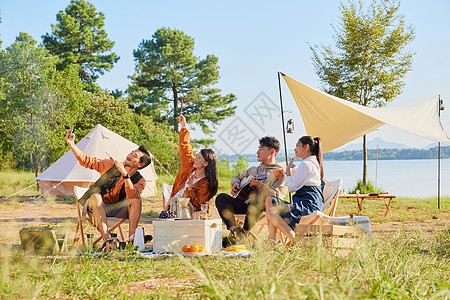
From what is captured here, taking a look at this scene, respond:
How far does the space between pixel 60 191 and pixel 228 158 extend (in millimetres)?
6668

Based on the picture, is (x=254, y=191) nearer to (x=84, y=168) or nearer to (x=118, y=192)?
(x=118, y=192)

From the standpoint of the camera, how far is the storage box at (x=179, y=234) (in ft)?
11.2

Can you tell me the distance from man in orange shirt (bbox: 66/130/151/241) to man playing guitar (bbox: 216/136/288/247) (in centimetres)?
67

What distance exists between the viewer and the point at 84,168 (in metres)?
7.86

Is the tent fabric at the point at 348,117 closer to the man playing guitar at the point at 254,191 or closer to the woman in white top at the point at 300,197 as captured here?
the man playing guitar at the point at 254,191

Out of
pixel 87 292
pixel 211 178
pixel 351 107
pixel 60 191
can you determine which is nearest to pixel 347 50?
pixel 351 107

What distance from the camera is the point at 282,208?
3.47m

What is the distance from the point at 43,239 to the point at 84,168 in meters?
4.48

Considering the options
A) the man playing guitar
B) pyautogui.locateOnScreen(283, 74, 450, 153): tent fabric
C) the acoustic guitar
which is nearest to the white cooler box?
the man playing guitar

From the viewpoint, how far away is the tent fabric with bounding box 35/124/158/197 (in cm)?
759

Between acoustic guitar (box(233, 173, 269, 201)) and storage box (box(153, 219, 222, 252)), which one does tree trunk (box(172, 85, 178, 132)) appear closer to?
acoustic guitar (box(233, 173, 269, 201))

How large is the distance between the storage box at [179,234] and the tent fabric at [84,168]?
4.19m

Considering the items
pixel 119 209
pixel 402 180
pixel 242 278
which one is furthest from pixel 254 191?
pixel 402 180

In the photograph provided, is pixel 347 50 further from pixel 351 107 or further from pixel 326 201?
pixel 326 201
